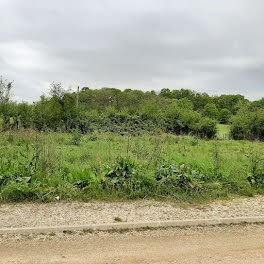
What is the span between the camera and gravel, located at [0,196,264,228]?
450cm

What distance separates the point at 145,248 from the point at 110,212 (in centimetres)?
135

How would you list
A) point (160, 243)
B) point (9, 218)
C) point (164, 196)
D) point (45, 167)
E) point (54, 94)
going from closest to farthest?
point (160, 243) → point (9, 218) → point (164, 196) → point (45, 167) → point (54, 94)

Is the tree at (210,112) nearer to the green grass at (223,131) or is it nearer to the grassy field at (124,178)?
the green grass at (223,131)

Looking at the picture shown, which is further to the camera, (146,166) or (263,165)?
(263,165)

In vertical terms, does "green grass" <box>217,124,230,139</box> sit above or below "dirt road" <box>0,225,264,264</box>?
above

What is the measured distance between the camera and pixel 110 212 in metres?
4.89

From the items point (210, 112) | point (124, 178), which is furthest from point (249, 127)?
point (124, 178)

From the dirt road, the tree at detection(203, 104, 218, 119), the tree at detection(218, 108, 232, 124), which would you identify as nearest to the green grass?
the tree at detection(218, 108, 232, 124)

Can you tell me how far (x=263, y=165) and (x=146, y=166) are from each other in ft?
11.8

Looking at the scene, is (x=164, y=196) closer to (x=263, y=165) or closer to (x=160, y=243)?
(x=160, y=243)

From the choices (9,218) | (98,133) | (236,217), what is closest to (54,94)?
(98,133)

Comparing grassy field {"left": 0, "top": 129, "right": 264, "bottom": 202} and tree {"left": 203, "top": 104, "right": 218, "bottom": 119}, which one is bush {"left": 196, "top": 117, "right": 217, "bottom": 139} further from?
grassy field {"left": 0, "top": 129, "right": 264, "bottom": 202}

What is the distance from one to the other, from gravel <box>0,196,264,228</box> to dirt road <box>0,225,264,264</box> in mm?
465

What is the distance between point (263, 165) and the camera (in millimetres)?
7113
